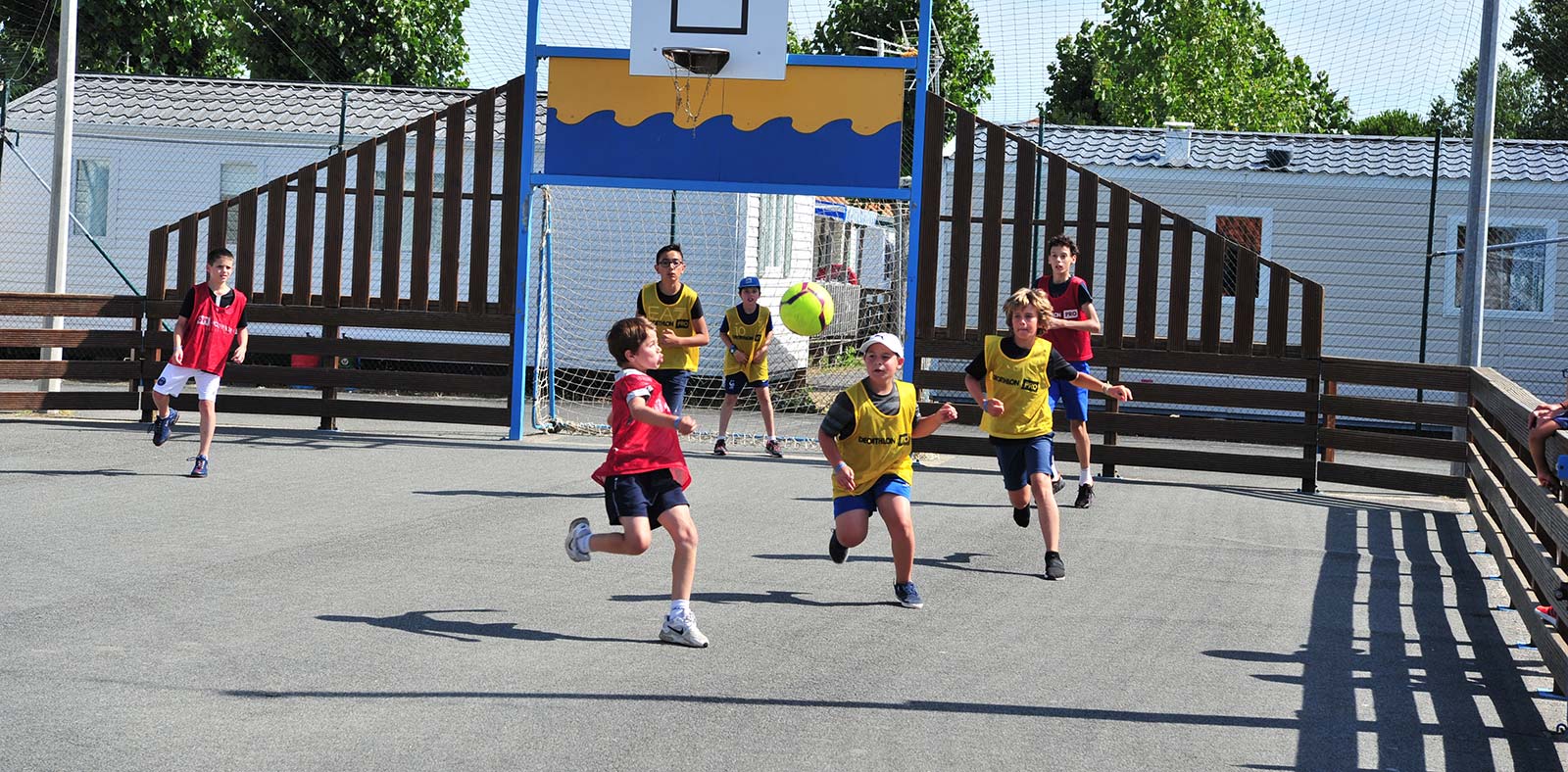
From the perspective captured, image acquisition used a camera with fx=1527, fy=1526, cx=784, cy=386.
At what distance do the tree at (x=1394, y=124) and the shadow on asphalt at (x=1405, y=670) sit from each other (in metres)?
54.4

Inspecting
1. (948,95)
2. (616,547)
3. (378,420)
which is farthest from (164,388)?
(948,95)

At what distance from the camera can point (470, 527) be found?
9758mm

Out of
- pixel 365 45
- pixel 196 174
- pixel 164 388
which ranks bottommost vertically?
pixel 164 388

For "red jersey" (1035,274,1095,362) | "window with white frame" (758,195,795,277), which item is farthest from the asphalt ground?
"window with white frame" (758,195,795,277)

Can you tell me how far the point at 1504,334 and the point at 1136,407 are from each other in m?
5.65

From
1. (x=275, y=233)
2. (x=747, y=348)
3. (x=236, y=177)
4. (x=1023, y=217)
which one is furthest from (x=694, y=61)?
(x=236, y=177)

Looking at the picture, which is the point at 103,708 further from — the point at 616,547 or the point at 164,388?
the point at 164,388

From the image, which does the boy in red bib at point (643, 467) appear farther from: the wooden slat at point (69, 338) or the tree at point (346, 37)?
the tree at point (346, 37)

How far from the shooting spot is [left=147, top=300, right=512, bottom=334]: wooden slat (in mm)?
15789

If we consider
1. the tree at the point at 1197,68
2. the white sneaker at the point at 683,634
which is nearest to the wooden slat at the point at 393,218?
the white sneaker at the point at 683,634

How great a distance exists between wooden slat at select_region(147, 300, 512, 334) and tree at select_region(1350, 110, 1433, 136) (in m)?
51.2

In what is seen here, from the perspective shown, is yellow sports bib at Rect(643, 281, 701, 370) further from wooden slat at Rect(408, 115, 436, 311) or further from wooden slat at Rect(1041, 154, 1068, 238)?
wooden slat at Rect(1041, 154, 1068, 238)

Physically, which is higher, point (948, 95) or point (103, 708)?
point (948, 95)

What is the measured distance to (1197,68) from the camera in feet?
115
